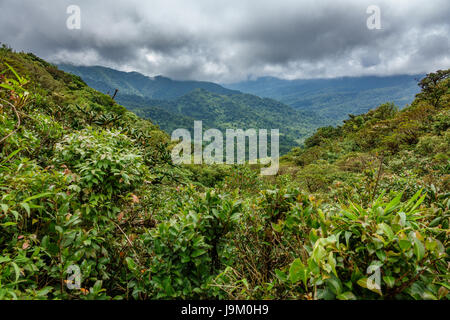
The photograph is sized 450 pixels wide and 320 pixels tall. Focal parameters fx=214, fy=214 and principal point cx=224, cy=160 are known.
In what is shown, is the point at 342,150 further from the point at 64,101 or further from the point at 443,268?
the point at 64,101

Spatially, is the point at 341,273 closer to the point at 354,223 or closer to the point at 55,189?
the point at 354,223

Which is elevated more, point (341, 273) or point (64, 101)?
point (64, 101)

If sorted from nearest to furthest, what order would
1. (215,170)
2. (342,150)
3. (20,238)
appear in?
(20,238) < (215,170) < (342,150)

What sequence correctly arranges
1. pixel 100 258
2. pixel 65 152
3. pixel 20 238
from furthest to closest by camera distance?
pixel 65 152 < pixel 100 258 < pixel 20 238

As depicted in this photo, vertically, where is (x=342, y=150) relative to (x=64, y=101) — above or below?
below

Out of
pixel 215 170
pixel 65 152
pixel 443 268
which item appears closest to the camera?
Answer: pixel 443 268
